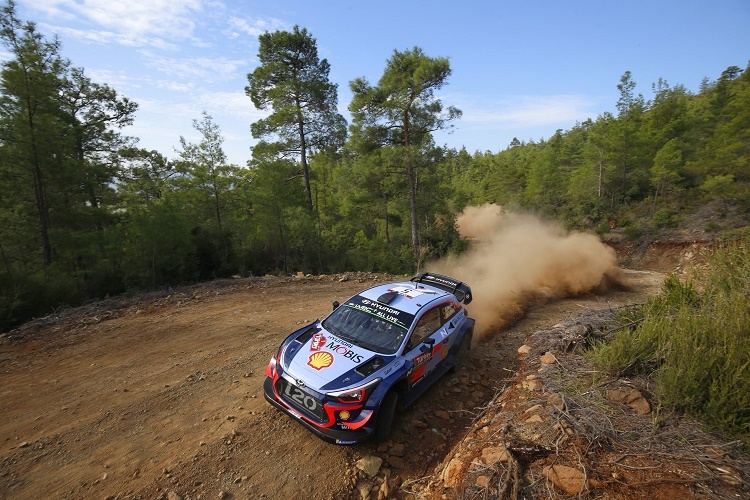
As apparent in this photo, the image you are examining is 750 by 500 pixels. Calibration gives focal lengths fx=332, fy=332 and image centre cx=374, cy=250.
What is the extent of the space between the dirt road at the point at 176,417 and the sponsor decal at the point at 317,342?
3.66 feet

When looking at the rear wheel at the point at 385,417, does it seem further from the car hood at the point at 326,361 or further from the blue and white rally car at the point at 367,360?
the car hood at the point at 326,361

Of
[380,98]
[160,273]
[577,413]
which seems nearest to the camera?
[577,413]

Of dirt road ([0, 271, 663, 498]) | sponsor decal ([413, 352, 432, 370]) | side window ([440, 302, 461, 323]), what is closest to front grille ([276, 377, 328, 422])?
dirt road ([0, 271, 663, 498])

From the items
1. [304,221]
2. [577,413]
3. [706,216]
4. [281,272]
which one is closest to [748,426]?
→ [577,413]

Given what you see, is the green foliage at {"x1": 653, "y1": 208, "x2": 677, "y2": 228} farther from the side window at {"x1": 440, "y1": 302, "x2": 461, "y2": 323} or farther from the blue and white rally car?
the side window at {"x1": 440, "y1": 302, "x2": 461, "y2": 323}

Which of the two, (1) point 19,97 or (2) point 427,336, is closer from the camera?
(2) point 427,336

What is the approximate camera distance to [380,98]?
17672 mm

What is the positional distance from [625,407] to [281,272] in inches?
519

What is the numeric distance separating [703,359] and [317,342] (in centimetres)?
472

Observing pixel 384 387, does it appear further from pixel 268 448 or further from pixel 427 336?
pixel 268 448

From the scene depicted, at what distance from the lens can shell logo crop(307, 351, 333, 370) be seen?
470cm

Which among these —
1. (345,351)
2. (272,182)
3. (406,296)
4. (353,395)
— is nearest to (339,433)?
(353,395)

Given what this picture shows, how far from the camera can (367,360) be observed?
477cm

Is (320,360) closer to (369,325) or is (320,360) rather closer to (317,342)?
(317,342)
